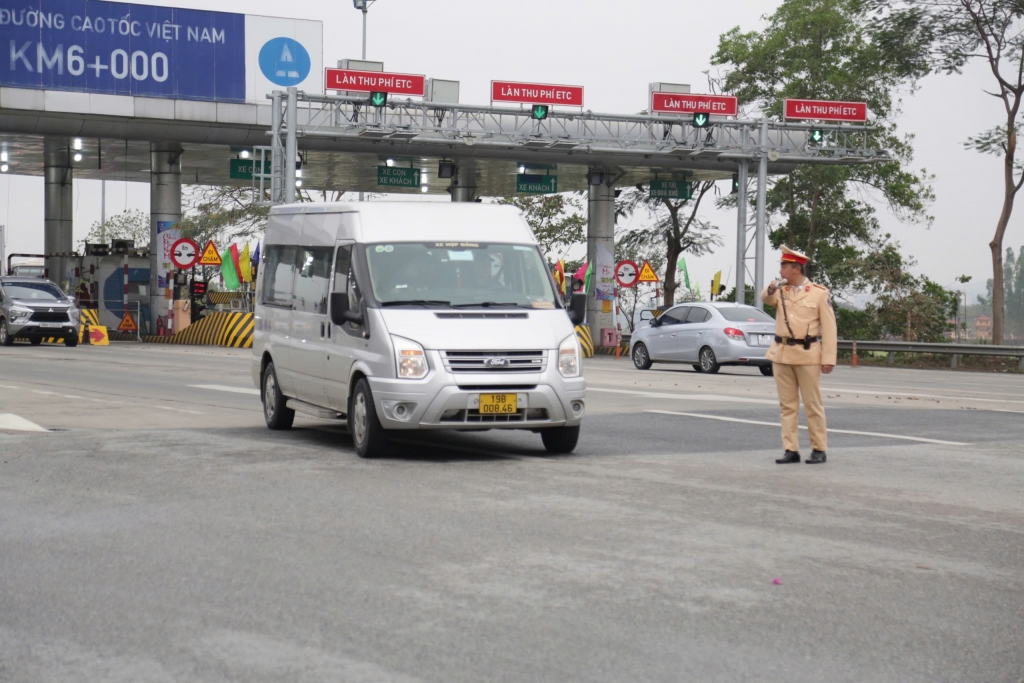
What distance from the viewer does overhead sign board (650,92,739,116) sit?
4119cm

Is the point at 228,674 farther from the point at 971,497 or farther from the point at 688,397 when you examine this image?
the point at 688,397

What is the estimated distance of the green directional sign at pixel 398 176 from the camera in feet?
155

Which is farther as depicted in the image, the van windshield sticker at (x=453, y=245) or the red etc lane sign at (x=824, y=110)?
the red etc lane sign at (x=824, y=110)

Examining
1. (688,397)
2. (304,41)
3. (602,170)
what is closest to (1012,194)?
(602,170)

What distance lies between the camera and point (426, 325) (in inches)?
447

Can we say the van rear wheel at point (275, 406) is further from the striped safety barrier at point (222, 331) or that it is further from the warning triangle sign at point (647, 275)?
the warning triangle sign at point (647, 275)

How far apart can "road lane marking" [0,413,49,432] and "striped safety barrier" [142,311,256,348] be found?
2618cm

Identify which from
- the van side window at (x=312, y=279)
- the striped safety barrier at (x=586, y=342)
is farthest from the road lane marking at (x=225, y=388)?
the striped safety barrier at (x=586, y=342)

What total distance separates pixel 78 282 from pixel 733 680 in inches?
1853

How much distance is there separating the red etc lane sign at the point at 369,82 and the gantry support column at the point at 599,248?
379 inches

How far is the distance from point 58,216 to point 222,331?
13139mm

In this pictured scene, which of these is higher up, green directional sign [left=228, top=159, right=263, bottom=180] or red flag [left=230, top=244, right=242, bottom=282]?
green directional sign [left=228, top=159, right=263, bottom=180]

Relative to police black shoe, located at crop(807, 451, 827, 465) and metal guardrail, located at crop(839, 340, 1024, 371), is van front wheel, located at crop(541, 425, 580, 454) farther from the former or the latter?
metal guardrail, located at crop(839, 340, 1024, 371)

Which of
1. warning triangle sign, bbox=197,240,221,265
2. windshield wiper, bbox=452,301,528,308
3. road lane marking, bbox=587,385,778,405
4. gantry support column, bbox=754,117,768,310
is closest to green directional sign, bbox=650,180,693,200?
gantry support column, bbox=754,117,768,310
